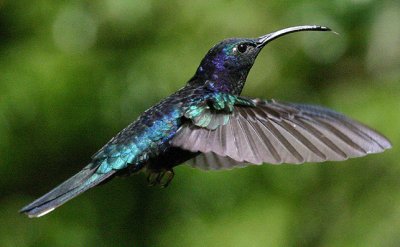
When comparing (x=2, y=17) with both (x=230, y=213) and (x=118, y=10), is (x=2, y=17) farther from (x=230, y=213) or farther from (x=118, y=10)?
(x=230, y=213)

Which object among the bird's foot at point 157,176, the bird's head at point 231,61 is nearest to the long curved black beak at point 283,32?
the bird's head at point 231,61

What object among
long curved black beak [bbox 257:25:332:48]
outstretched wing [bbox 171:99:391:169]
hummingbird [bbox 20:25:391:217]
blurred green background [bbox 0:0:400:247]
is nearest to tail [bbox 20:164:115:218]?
hummingbird [bbox 20:25:391:217]

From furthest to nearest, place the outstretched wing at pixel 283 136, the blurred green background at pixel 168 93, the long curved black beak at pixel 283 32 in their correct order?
1. the blurred green background at pixel 168 93
2. the long curved black beak at pixel 283 32
3. the outstretched wing at pixel 283 136

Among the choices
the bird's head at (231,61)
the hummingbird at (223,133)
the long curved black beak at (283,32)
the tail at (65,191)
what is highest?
the long curved black beak at (283,32)

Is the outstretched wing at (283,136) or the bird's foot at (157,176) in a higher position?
the outstretched wing at (283,136)

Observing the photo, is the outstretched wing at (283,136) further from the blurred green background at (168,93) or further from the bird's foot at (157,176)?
the blurred green background at (168,93)

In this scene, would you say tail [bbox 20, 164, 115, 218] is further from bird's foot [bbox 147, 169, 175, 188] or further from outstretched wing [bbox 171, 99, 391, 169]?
outstretched wing [bbox 171, 99, 391, 169]

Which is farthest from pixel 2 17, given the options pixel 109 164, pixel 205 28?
pixel 109 164

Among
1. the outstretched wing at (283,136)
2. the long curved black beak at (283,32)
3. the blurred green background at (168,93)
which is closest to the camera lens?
the outstretched wing at (283,136)
